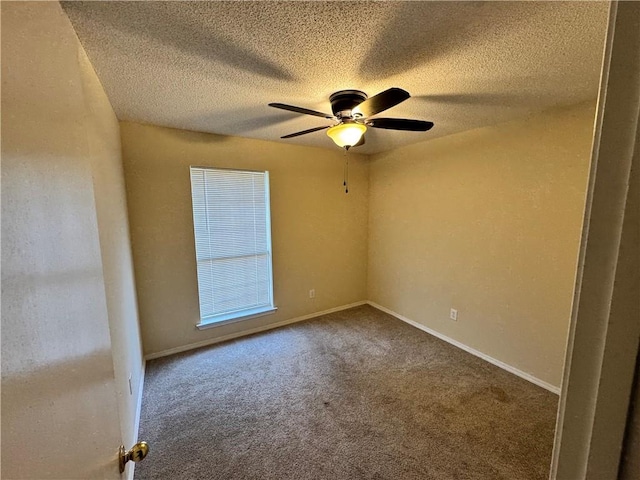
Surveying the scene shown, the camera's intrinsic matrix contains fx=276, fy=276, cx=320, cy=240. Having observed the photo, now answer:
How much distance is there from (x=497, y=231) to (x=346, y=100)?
1.91 meters

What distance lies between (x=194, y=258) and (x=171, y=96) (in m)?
1.62

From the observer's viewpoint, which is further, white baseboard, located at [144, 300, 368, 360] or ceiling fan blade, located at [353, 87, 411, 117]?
white baseboard, located at [144, 300, 368, 360]

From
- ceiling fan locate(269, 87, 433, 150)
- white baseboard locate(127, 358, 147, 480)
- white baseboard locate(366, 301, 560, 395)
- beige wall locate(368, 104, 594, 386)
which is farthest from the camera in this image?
white baseboard locate(366, 301, 560, 395)

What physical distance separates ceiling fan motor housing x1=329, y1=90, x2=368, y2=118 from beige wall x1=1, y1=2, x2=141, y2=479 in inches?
56.3

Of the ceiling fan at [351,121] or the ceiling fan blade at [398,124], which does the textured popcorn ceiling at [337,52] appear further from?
the ceiling fan blade at [398,124]

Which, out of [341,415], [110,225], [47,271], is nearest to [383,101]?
[47,271]

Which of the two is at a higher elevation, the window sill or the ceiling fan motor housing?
the ceiling fan motor housing

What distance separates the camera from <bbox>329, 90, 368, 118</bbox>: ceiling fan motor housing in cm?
182

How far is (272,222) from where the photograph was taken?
3.38 meters

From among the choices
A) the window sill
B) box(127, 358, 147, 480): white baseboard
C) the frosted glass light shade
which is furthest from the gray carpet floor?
the frosted glass light shade

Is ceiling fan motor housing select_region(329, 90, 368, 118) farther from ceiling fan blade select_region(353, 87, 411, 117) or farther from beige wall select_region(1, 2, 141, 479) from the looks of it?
beige wall select_region(1, 2, 141, 479)

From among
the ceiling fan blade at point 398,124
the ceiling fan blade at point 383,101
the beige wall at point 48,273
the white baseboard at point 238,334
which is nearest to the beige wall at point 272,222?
the white baseboard at point 238,334

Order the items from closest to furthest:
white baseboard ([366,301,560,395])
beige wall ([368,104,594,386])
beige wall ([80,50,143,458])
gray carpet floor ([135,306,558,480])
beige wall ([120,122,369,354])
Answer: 1. beige wall ([80,50,143,458])
2. gray carpet floor ([135,306,558,480])
3. beige wall ([368,104,594,386])
4. white baseboard ([366,301,560,395])
5. beige wall ([120,122,369,354])

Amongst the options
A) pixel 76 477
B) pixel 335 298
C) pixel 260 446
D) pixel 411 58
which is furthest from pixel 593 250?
pixel 335 298
